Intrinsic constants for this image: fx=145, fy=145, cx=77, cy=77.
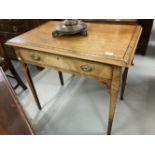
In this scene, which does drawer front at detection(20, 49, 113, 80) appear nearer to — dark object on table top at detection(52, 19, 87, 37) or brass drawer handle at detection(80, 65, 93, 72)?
brass drawer handle at detection(80, 65, 93, 72)

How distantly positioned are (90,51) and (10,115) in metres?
0.52

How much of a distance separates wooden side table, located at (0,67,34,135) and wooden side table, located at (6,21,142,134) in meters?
0.40

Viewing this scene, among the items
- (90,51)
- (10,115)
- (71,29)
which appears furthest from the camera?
(71,29)

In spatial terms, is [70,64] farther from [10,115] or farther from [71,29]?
[10,115]

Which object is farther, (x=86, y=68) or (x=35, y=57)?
(x=35, y=57)

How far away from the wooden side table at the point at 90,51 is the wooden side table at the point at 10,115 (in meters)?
0.40

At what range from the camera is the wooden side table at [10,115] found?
53cm

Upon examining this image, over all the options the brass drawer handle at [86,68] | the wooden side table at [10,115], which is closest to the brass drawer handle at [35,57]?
the brass drawer handle at [86,68]

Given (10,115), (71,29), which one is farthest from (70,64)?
(10,115)

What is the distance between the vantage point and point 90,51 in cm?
83

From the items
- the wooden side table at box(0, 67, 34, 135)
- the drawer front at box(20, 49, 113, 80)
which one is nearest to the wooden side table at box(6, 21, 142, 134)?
the drawer front at box(20, 49, 113, 80)

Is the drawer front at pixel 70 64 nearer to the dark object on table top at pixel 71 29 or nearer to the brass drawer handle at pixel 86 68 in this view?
the brass drawer handle at pixel 86 68
